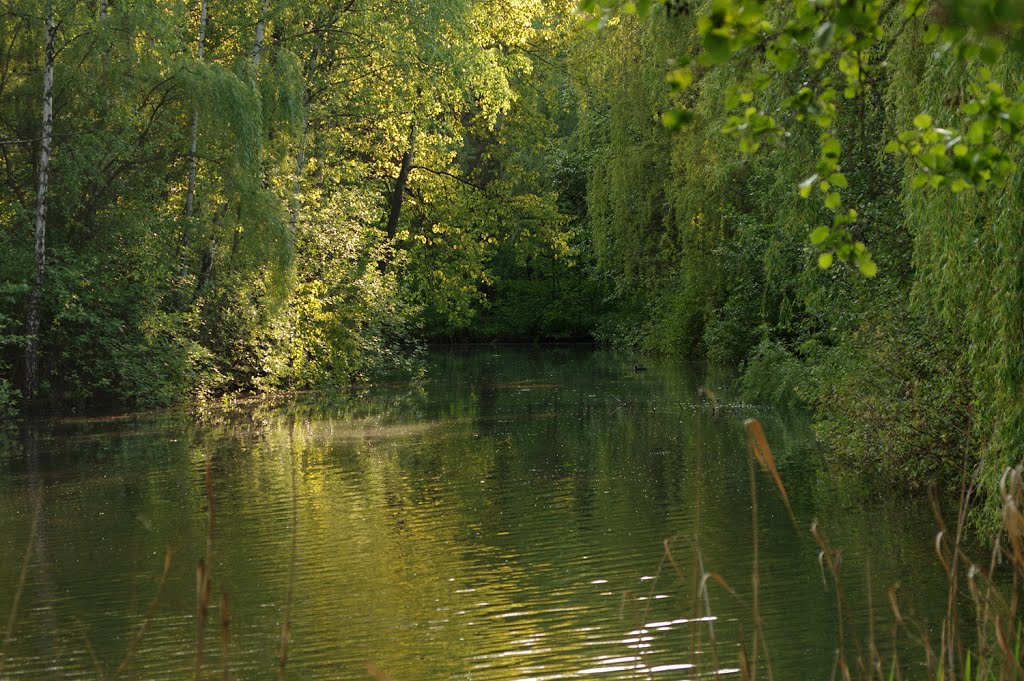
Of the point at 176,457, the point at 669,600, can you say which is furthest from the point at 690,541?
the point at 176,457

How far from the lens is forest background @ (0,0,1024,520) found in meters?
8.77

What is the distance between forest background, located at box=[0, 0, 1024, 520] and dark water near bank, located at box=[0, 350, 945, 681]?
1257 millimetres

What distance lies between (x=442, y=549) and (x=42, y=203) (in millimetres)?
12740

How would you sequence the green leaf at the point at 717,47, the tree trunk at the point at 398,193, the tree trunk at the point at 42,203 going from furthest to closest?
the tree trunk at the point at 398,193
the tree trunk at the point at 42,203
the green leaf at the point at 717,47

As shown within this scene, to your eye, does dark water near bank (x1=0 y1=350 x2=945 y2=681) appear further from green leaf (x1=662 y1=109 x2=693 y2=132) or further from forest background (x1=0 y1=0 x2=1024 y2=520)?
forest background (x1=0 y1=0 x2=1024 y2=520)

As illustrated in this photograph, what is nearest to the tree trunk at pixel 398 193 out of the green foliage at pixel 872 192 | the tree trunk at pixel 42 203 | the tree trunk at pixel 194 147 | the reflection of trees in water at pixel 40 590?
the green foliage at pixel 872 192

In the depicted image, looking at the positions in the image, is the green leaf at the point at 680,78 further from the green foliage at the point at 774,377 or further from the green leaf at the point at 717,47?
the green foliage at the point at 774,377

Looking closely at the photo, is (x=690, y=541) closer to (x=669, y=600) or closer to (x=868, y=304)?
(x=669, y=600)

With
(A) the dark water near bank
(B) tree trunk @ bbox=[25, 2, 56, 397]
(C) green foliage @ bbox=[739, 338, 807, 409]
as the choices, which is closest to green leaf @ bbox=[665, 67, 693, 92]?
(A) the dark water near bank

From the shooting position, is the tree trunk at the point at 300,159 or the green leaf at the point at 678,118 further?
the tree trunk at the point at 300,159

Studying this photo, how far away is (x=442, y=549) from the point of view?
10.4 metres

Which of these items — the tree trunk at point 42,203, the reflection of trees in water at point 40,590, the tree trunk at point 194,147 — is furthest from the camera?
the tree trunk at point 194,147

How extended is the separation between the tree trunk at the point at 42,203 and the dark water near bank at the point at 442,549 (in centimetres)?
224

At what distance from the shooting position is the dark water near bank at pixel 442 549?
294 inches
